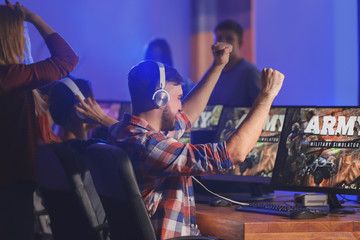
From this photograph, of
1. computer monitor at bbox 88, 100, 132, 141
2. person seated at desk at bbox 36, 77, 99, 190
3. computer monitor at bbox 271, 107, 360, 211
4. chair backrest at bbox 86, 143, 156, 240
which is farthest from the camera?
computer monitor at bbox 88, 100, 132, 141

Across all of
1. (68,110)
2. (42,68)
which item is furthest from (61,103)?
(42,68)

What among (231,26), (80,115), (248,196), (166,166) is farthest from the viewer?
(231,26)

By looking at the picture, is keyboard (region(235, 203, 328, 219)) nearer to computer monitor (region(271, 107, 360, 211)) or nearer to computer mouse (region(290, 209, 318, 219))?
computer mouse (region(290, 209, 318, 219))

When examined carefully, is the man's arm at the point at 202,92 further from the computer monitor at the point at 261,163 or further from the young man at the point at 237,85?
the young man at the point at 237,85

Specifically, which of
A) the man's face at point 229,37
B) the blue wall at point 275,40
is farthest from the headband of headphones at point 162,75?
the blue wall at point 275,40

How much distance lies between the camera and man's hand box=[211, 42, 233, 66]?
199 centimetres

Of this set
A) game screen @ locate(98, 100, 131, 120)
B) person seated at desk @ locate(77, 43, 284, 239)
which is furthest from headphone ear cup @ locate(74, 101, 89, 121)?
person seated at desk @ locate(77, 43, 284, 239)

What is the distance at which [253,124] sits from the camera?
1.53m

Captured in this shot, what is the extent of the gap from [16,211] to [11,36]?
67 cm

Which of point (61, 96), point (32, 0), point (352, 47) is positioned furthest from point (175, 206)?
point (352, 47)

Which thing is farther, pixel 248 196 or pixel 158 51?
pixel 158 51

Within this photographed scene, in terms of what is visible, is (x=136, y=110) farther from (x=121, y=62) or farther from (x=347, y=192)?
(x=121, y=62)

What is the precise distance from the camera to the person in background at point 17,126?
180cm

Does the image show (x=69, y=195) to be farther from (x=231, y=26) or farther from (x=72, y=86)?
(x=231, y=26)
